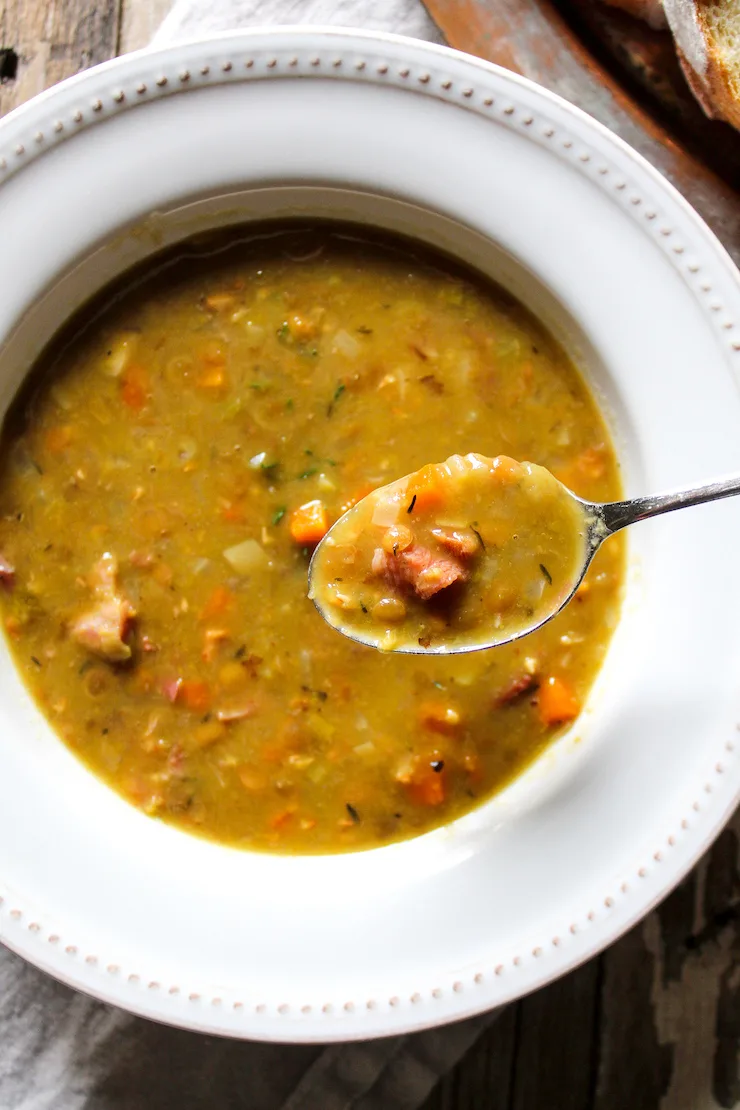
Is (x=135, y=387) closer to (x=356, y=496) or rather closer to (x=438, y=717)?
(x=356, y=496)

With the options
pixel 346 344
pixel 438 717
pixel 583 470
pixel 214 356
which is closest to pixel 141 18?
pixel 214 356


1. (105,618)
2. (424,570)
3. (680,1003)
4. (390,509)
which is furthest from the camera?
(680,1003)

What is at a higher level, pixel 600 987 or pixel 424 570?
pixel 424 570

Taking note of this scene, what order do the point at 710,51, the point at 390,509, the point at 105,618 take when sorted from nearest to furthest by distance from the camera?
the point at 390,509
the point at 105,618
the point at 710,51

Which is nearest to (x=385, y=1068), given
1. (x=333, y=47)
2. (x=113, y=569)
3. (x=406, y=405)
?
(x=113, y=569)

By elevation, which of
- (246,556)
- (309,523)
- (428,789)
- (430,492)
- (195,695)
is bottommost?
(428,789)
